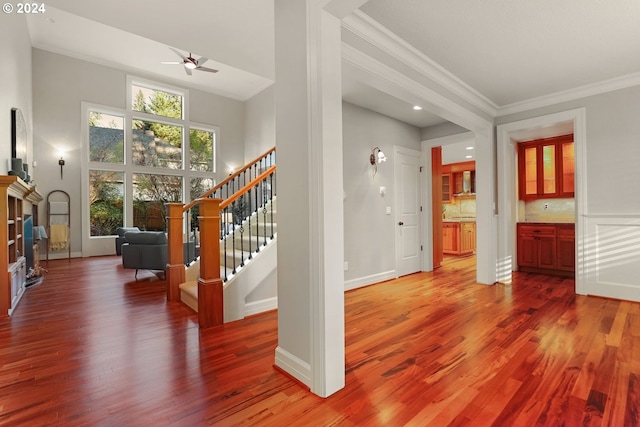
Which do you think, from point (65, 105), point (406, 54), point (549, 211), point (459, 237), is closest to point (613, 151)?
point (549, 211)

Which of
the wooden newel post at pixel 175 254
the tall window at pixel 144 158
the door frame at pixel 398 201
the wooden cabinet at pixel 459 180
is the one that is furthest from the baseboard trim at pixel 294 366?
the wooden cabinet at pixel 459 180

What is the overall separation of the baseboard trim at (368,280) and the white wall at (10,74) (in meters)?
4.78

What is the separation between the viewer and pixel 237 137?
31.8ft

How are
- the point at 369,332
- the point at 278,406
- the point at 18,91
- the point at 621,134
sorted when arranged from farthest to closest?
the point at 18,91, the point at 621,134, the point at 369,332, the point at 278,406

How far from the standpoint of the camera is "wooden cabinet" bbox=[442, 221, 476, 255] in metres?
7.68

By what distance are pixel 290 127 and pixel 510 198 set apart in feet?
15.0

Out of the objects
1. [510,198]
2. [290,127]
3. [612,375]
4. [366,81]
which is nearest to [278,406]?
Answer: [290,127]

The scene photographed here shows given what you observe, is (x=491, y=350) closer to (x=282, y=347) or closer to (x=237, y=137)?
(x=282, y=347)

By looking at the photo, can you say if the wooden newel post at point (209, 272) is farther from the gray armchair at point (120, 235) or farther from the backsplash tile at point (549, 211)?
the backsplash tile at point (549, 211)

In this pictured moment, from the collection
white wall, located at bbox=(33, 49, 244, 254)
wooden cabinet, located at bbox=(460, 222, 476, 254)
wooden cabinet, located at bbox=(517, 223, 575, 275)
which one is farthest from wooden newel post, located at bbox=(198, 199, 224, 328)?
wooden cabinet, located at bbox=(460, 222, 476, 254)

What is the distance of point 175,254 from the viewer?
3.67 metres

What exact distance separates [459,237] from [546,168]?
2670 mm

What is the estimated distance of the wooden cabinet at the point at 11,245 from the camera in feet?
10.3

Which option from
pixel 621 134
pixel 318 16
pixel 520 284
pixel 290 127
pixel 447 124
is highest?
pixel 447 124
